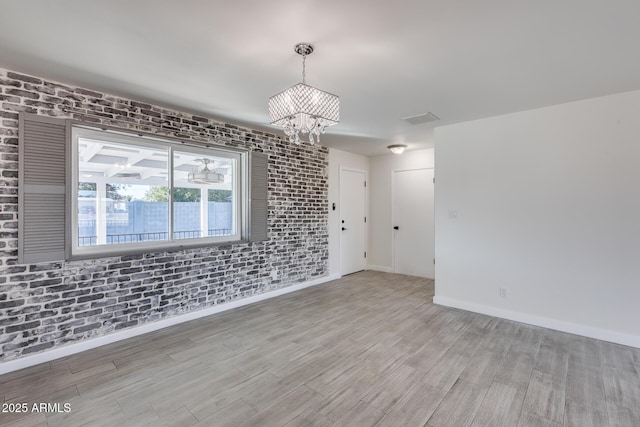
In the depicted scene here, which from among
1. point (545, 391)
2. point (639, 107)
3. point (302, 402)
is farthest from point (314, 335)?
point (639, 107)

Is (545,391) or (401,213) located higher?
(401,213)

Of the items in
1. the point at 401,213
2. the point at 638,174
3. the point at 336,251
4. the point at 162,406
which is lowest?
the point at 162,406

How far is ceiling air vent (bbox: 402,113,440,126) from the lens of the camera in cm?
363

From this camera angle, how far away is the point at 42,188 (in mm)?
2609

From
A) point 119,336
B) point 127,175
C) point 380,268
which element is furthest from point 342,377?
point 380,268

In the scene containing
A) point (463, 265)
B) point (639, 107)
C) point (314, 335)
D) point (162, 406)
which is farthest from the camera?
point (463, 265)

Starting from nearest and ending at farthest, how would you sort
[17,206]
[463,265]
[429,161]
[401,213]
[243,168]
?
[17,206] → [463,265] → [243,168] → [429,161] → [401,213]

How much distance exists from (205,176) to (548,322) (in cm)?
457

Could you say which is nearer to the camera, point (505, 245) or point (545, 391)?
point (545, 391)

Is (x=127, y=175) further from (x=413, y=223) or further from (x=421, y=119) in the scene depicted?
(x=413, y=223)

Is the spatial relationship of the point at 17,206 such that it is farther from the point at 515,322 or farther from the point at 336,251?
the point at 515,322

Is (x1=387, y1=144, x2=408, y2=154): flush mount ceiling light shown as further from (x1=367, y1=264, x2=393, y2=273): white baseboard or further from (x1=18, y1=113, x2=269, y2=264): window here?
(x1=367, y1=264, x2=393, y2=273): white baseboard

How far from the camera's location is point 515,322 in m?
3.49

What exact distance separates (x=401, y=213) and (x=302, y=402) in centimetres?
453
